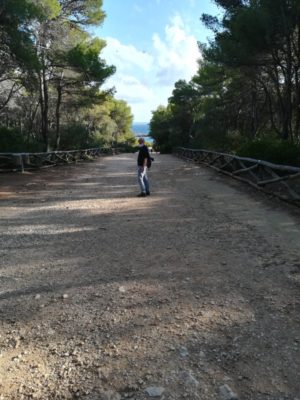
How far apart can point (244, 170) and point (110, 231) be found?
7271 millimetres

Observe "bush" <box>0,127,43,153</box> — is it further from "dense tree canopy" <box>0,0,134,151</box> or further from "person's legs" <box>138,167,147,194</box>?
"person's legs" <box>138,167,147,194</box>

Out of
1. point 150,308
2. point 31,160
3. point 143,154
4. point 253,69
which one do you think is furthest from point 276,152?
point 31,160

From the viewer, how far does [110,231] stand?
6859 millimetres

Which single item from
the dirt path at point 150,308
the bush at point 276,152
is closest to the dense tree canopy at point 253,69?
the bush at point 276,152

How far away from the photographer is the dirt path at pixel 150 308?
9.33 ft

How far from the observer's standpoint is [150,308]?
3875 millimetres

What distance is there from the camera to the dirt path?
2.84m

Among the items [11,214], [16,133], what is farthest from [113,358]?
[16,133]

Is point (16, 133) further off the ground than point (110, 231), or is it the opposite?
point (16, 133)

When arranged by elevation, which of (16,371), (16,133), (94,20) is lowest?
(16,371)

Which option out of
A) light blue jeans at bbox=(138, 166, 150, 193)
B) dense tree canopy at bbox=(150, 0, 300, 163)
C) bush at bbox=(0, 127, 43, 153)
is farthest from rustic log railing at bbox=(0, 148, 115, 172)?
dense tree canopy at bbox=(150, 0, 300, 163)

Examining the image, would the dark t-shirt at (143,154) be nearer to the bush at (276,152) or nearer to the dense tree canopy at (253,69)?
the bush at (276,152)

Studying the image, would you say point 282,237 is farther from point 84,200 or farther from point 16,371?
point 84,200

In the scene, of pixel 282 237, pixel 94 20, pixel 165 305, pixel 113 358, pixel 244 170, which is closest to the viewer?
pixel 113 358
